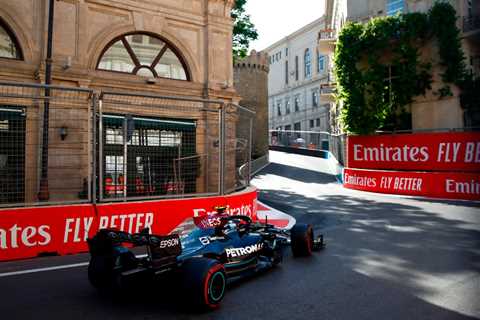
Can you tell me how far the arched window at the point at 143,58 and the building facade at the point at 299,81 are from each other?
3643 cm

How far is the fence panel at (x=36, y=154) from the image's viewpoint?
21.5 feet

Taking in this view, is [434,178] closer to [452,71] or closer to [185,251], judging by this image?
[452,71]

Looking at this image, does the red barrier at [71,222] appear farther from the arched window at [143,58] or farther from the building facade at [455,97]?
Answer: the building facade at [455,97]

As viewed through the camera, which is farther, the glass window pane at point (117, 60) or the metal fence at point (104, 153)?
the glass window pane at point (117, 60)

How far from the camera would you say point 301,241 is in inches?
246

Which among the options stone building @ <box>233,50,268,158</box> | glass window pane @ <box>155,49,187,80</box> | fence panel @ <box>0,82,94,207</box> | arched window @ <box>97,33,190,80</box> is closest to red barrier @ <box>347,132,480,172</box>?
arched window @ <box>97,33,190,80</box>

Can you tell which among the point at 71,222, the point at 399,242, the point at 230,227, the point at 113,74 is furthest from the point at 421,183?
the point at 71,222

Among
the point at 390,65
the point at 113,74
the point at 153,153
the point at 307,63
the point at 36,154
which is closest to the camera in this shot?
the point at 36,154

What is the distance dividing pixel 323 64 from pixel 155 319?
5340 cm

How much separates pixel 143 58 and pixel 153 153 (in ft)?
25.0

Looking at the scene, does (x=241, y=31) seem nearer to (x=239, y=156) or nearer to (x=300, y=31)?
(x=239, y=156)

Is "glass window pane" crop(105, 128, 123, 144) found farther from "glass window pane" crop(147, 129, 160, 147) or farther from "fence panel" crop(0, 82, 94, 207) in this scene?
"glass window pane" crop(147, 129, 160, 147)

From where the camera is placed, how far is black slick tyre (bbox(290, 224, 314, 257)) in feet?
20.5

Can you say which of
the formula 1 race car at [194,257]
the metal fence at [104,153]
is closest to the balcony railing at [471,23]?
the metal fence at [104,153]
